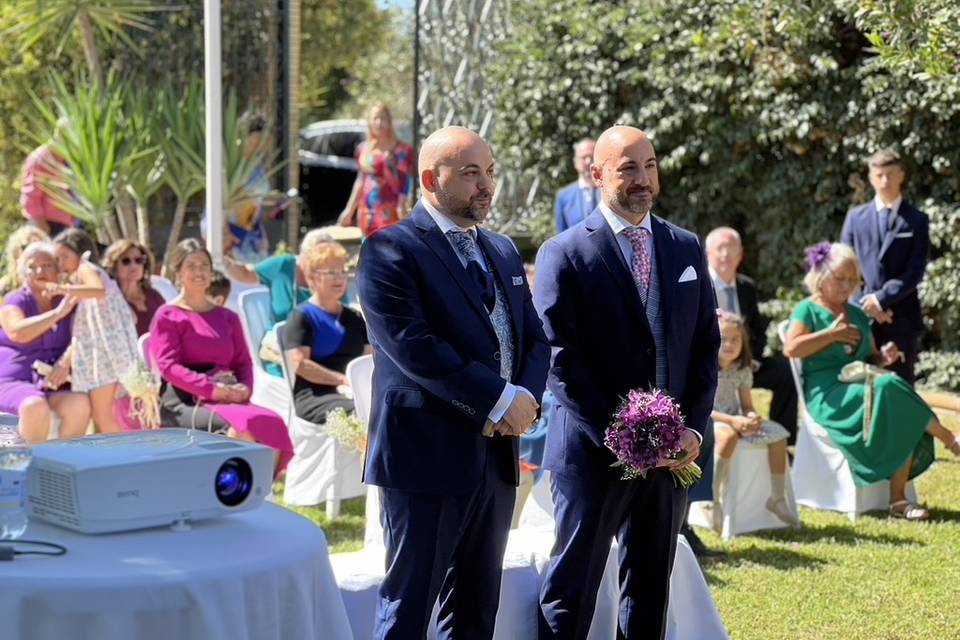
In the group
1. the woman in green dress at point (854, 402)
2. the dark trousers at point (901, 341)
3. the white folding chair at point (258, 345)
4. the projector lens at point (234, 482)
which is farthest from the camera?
the dark trousers at point (901, 341)

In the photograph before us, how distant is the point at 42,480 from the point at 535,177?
434 inches

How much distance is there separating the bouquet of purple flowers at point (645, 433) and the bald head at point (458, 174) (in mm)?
749

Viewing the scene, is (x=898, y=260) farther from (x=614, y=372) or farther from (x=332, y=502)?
(x=614, y=372)

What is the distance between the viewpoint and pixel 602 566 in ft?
14.5

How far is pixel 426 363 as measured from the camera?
12.5 feet

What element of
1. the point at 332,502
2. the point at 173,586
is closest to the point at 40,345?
the point at 332,502

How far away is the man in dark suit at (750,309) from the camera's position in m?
8.13

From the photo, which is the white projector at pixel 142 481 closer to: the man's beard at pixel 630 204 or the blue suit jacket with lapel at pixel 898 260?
the man's beard at pixel 630 204

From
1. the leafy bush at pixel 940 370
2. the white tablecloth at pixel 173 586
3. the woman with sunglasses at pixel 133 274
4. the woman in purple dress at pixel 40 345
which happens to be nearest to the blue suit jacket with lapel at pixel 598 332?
the white tablecloth at pixel 173 586

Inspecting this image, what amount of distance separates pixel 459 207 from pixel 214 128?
656 cm

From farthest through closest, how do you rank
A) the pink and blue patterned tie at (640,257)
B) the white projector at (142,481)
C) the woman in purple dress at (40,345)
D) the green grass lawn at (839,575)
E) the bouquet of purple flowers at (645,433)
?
the woman in purple dress at (40,345), the green grass lawn at (839,575), the pink and blue patterned tie at (640,257), the bouquet of purple flowers at (645,433), the white projector at (142,481)

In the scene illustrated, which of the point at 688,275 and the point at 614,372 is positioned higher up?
the point at 688,275

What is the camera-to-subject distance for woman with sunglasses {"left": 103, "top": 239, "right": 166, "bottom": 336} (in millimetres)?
8406

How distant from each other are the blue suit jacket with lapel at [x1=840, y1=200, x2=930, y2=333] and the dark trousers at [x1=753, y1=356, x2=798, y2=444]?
0.75 meters
